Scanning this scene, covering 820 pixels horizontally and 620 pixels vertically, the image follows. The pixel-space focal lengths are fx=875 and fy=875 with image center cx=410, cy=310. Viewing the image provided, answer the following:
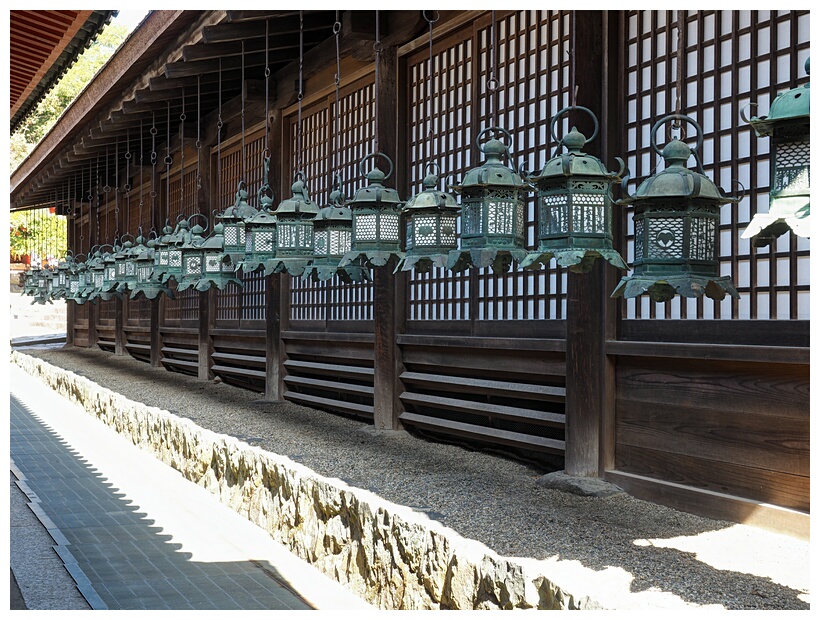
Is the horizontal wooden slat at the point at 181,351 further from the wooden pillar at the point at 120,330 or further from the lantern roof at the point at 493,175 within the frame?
the lantern roof at the point at 493,175

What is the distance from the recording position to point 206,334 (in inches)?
640

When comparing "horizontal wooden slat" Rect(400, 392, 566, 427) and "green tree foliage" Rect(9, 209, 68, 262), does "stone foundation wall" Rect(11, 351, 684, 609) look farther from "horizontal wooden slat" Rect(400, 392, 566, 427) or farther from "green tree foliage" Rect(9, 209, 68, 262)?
"green tree foliage" Rect(9, 209, 68, 262)

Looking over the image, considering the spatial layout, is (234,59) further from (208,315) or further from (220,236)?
(208,315)

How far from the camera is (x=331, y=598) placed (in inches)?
249

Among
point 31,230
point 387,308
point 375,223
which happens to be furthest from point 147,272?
point 31,230

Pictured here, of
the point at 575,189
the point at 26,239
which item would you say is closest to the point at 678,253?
the point at 575,189

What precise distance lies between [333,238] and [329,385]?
456 cm

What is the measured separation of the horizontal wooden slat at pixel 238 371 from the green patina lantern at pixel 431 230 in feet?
27.6

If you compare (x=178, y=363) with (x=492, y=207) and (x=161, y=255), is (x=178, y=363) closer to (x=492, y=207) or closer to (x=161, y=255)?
(x=161, y=255)

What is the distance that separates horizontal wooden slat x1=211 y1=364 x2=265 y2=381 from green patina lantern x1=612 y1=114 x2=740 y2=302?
33.0 feet

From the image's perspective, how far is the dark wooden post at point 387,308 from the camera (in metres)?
9.75

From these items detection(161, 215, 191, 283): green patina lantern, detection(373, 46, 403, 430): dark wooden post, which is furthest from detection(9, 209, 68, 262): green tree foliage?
detection(373, 46, 403, 430): dark wooden post

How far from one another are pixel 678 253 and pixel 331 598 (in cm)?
360

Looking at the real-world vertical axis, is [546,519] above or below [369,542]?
above
